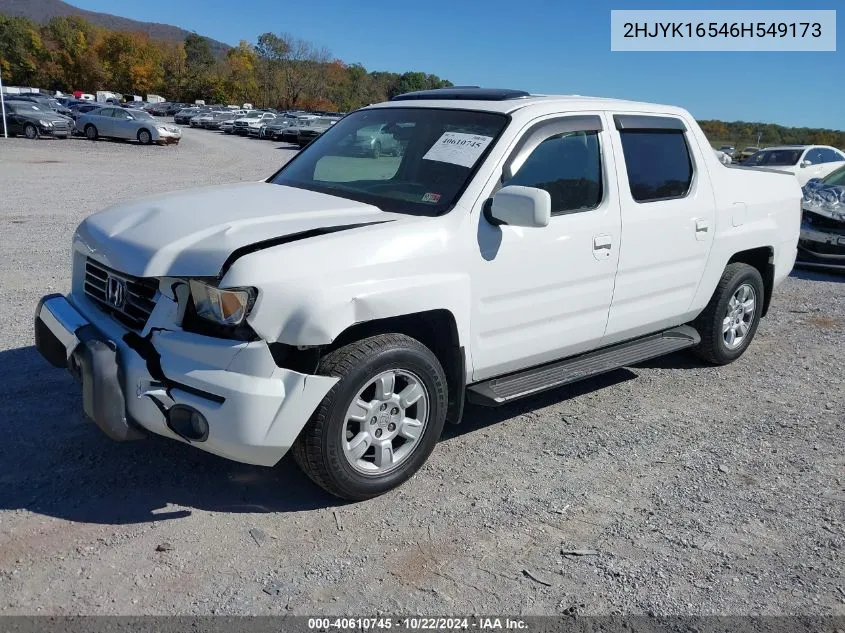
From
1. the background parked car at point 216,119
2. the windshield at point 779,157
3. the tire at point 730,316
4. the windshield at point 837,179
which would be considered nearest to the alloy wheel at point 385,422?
the tire at point 730,316

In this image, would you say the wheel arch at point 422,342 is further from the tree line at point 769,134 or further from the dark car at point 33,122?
the tree line at point 769,134

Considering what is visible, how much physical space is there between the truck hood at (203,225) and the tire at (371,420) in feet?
2.05

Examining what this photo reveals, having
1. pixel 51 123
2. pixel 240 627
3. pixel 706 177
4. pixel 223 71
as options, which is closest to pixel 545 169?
pixel 706 177

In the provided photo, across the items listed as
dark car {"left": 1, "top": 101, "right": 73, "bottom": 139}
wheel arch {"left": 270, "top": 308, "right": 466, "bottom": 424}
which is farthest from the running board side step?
dark car {"left": 1, "top": 101, "right": 73, "bottom": 139}

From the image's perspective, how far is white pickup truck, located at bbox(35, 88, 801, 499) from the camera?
3.26m

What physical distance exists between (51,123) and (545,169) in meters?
32.7

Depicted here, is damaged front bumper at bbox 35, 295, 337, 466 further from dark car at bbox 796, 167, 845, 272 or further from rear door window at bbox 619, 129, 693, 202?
dark car at bbox 796, 167, 845, 272

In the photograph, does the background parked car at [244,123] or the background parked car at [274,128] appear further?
the background parked car at [244,123]

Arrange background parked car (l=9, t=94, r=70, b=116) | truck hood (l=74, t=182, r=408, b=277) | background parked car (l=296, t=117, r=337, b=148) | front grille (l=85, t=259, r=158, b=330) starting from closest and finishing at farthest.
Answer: truck hood (l=74, t=182, r=408, b=277) → front grille (l=85, t=259, r=158, b=330) → background parked car (l=296, t=117, r=337, b=148) → background parked car (l=9, t=94, r=70, b=116)

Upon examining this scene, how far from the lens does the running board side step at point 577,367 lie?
406 cm

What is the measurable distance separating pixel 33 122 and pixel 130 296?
32604mm

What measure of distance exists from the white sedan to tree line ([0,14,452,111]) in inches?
3608

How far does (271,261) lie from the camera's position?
3.20m

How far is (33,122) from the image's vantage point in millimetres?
31516
